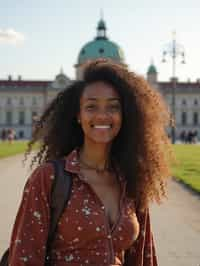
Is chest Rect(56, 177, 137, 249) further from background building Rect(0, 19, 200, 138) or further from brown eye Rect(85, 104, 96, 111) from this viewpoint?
background building Rect(0, 19, 200, 138)

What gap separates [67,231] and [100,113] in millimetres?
670

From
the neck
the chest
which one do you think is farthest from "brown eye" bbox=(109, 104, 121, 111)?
the chest

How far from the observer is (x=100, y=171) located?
322 centimetres

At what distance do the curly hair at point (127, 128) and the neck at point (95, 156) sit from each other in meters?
0.14

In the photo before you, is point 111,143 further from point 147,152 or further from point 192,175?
point 192,175

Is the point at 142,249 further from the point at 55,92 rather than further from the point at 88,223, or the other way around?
the point at 55,92

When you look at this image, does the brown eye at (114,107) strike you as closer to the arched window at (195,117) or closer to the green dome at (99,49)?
the green dome at (99,49)

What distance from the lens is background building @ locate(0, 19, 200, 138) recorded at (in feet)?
366

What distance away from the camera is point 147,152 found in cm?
341

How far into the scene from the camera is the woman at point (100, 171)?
284 centimetres

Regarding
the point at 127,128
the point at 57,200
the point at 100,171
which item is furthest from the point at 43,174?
the point at 127,128

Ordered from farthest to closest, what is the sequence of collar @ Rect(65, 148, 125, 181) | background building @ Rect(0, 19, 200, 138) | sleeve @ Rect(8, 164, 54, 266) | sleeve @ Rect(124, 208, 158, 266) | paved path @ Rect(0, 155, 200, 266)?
background building @ Rect(0, 19, 200, 138)
paved path @ Rect(0, 155, 200, 266)
sleeve @ Rect(124, 208, 158, 266)
collar @ Rect(65, 148, 125, 181)
sleeve @ Rect(8, 164, 54, 266)

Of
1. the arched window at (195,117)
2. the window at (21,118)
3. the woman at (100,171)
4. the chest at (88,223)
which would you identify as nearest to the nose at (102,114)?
the woman at (100,171)

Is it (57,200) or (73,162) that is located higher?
(73,162)
